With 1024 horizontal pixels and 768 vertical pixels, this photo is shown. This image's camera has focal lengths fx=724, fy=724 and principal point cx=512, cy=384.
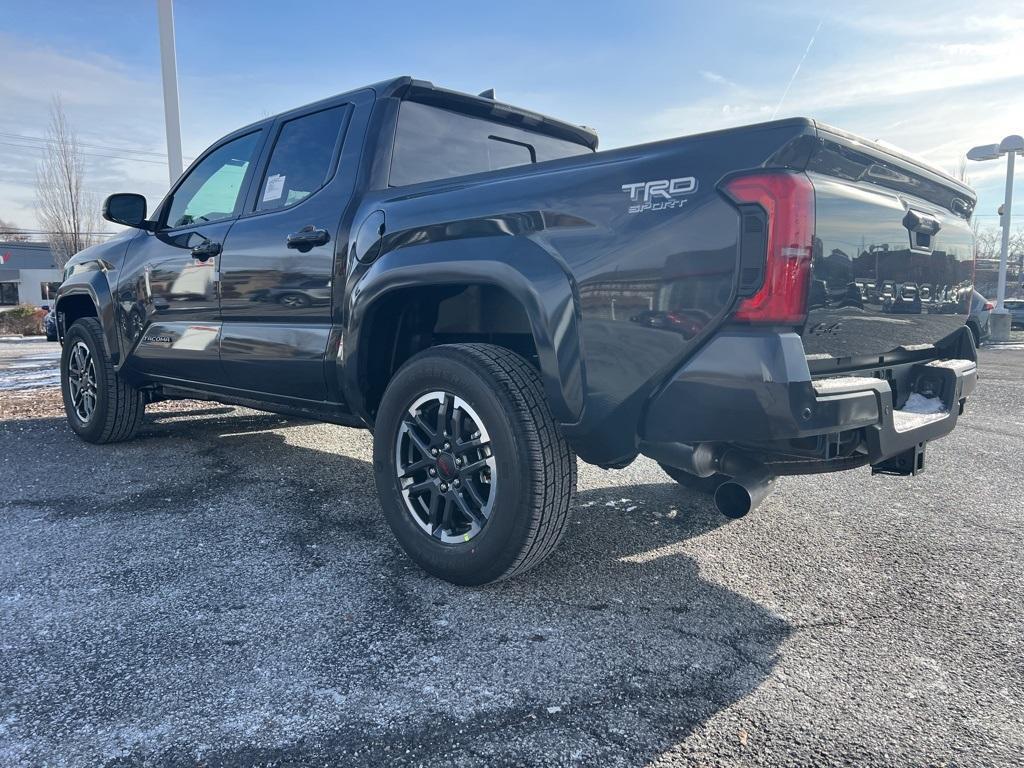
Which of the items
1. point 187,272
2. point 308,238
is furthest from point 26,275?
point 308,238

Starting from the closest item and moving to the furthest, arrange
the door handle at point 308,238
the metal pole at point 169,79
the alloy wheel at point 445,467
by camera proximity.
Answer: the alloy wheel at point 445,467 < the door handle at point 308,238 < the metal pole at point 169,79

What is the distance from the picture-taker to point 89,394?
521 cm

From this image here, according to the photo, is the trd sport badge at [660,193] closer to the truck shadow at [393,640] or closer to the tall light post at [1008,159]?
the truck shadow at [393,640]

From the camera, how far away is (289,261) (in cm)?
346

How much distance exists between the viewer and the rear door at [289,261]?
132 inches

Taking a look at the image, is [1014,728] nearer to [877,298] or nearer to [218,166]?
[877,298]

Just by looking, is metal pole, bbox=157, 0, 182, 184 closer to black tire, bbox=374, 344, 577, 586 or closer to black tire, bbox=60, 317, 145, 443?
black tire, bbox=60, 317, 145, 443

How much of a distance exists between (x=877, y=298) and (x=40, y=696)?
9.32 ft

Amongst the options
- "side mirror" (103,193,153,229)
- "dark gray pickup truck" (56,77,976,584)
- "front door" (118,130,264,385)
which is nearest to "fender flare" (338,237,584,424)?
"dark gray pickup truck" (56,77,976,584)

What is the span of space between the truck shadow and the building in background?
150 feet

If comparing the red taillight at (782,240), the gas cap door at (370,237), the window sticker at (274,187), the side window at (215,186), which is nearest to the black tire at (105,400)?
the side window at (215,186)

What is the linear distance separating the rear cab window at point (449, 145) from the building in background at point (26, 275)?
45532 mm

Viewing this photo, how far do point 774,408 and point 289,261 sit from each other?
239 centimetres

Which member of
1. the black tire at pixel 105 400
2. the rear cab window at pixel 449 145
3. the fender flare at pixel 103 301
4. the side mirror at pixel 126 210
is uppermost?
the rear cab window at pixel 449 145
